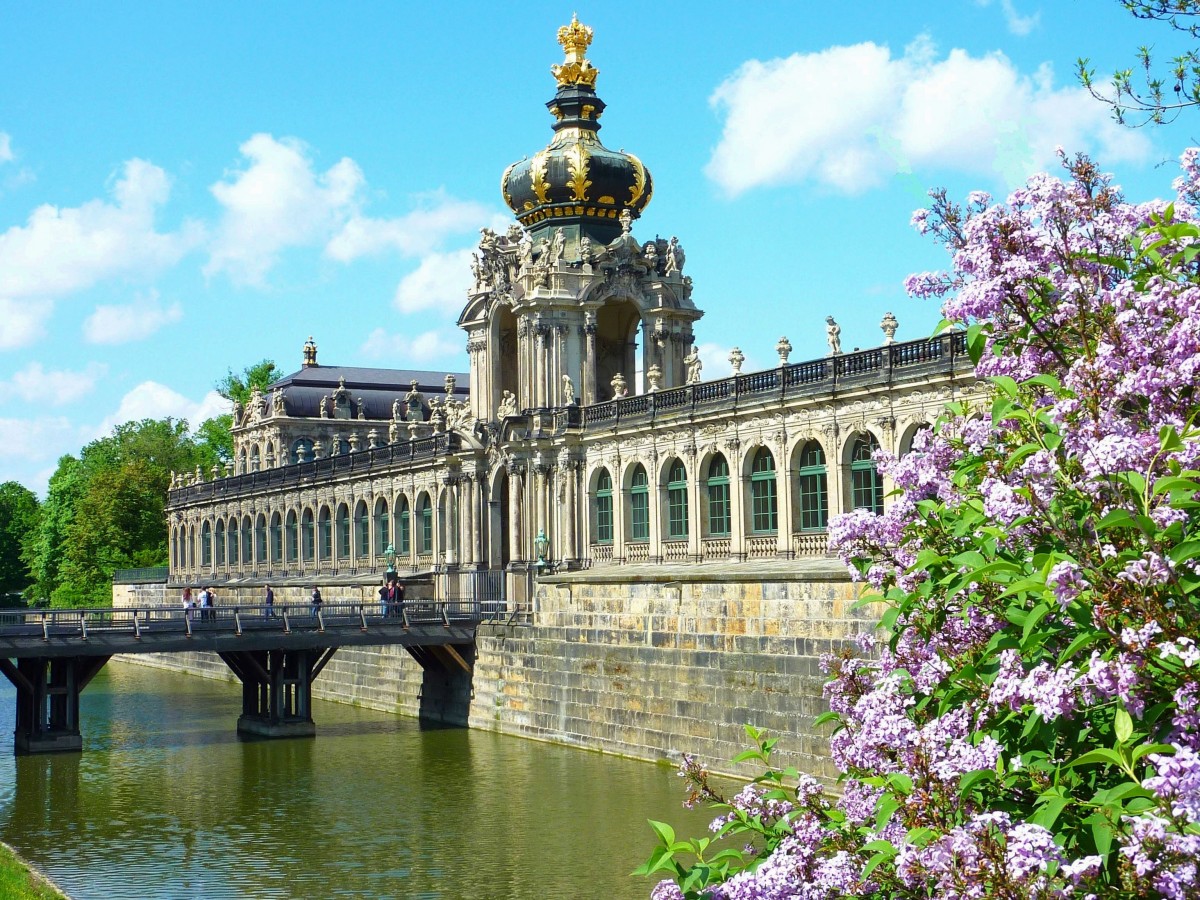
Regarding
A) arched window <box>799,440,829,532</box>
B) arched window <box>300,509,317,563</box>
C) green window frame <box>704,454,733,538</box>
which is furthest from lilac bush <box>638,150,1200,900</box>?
arched window <box>300,509,317,563</box>

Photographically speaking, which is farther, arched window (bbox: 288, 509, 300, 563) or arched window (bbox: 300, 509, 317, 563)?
arched window (bbox: 288, 509, 300, 563)

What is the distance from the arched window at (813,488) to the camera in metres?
41.3

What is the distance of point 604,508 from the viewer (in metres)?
51.5

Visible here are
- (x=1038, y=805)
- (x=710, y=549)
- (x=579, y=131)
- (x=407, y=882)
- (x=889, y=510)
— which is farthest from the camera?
(x=579, y=131)

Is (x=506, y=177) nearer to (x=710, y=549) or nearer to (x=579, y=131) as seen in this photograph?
(x=579, y=131)

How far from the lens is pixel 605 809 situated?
30.7 metres

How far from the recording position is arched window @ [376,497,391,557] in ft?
224

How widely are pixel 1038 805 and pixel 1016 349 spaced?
322 centimetres

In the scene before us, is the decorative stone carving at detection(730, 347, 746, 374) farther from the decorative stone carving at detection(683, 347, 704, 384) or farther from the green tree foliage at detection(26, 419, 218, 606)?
the green tree foliage at detection(26, 419, 218, 606)

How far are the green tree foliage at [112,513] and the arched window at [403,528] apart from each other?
45711 mm

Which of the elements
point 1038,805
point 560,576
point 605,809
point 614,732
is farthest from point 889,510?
point 560,576

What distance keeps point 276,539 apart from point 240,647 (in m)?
37.7

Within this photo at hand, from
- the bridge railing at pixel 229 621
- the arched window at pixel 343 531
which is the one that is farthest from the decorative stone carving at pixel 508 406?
the arched window at pixel 343 531

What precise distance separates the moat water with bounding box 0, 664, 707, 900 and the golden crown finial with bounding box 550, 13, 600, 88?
26144 millimetres
